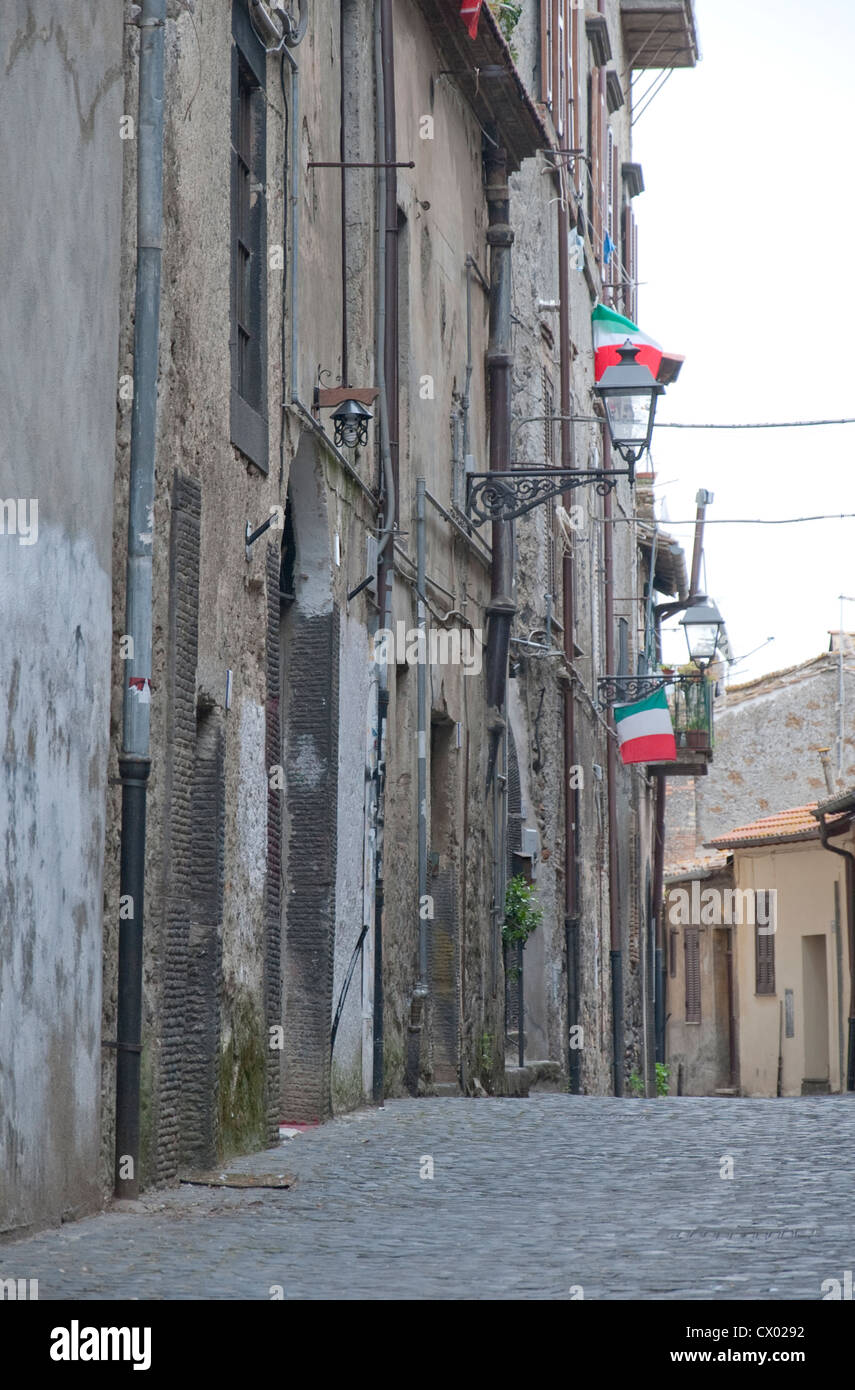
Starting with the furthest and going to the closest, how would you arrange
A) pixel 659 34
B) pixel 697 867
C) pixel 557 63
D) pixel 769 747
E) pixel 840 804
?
pixel 769 747, pixel 697 867, pixel 659 34, pixel 840 804, pixel 557 63

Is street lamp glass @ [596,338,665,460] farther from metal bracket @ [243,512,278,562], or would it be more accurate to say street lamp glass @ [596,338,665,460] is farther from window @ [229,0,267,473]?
metal bracket @ [243,512,278,562]

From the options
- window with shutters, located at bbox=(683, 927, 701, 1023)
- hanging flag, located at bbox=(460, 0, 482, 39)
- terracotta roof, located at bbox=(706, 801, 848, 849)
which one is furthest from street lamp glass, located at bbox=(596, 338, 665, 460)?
window with shutters, located at bbox=(683, 927, 701, 1023)

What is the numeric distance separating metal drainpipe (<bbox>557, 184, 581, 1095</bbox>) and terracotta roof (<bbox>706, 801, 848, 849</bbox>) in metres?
10.1

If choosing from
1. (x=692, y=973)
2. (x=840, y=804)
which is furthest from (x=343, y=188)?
(x=692, y=973)

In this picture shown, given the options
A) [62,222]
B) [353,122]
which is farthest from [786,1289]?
[353,122]

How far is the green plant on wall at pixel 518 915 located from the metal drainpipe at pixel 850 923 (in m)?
11.3

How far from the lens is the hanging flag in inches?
561

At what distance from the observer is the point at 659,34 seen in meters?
29.0

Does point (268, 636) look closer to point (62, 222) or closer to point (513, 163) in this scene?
point (62, 222)

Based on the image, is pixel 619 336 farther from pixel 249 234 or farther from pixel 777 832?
pixel 777 832

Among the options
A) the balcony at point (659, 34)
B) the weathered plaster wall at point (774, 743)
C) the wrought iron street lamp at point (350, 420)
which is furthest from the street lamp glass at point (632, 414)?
the weathered plaster wall at point (774, 743)

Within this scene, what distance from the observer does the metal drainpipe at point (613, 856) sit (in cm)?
2362

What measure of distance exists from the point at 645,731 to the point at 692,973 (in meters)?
19.9
